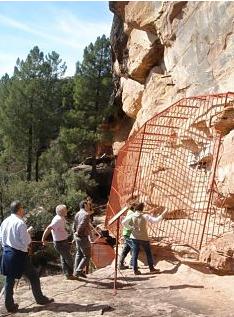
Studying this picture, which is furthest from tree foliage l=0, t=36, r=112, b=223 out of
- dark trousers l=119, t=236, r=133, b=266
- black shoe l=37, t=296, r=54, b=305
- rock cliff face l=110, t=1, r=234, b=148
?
black shoe l=37, t=296, r=54, b=305

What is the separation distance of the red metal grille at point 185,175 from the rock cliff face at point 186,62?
0.09 m

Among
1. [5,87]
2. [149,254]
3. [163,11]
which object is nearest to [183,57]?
[163,11]

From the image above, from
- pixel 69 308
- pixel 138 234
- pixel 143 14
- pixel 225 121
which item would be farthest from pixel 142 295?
pixel 143 14

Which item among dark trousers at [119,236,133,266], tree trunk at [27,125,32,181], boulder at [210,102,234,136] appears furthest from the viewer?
tree trunk at [27,125,32,181]

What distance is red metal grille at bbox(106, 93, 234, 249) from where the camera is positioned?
31.6 feet

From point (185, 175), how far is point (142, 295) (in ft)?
14.8

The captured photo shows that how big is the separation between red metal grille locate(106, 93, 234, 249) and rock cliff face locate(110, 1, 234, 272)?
92mm

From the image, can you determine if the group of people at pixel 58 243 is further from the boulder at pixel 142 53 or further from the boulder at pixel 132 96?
the boulder at pixel 132 96

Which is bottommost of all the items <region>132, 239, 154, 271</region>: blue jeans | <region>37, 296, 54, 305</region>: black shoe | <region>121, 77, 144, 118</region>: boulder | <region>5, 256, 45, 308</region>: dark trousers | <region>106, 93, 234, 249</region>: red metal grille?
<region>37, 296, 54, 305</region>: black shoe

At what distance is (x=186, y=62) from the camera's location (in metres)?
13.6

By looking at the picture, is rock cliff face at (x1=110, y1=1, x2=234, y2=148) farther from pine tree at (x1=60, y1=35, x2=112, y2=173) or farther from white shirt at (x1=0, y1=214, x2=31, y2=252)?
pine tree at (x1=60, y1=35, x2=112, y2=173)

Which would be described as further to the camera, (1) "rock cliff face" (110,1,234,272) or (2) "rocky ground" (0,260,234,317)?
(1) "rock cliff face" (110,1,234,272)

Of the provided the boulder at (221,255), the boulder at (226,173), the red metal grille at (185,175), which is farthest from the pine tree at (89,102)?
the boulder at (221,255)

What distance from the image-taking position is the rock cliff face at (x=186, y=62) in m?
10.0
